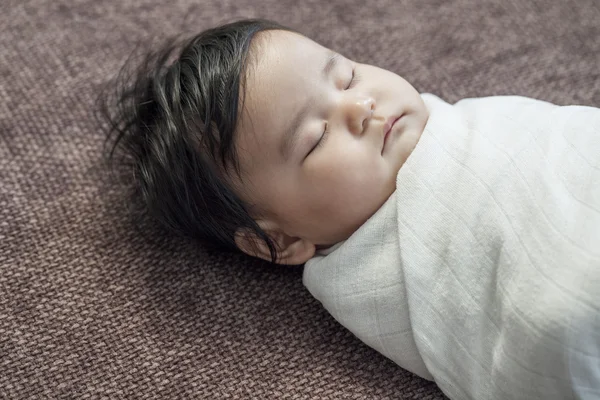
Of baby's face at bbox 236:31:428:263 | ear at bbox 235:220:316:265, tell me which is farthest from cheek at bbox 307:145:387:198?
ear at bbox 235:220:316:265

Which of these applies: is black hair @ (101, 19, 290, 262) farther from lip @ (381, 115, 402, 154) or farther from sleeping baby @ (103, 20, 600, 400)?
lip @ (381, 115, 402, 154)

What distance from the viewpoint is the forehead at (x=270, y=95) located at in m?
0.88

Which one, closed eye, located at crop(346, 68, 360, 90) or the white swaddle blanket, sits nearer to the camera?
the white swaddle blanket

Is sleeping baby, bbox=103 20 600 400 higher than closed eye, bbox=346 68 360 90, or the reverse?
closed eye, bbox=346 68 360 90

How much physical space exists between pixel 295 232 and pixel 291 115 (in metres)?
0.17

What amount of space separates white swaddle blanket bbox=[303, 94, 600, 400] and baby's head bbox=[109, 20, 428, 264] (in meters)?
0.04

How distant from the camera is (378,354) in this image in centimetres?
93

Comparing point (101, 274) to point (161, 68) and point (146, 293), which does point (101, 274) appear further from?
point (161, 68)

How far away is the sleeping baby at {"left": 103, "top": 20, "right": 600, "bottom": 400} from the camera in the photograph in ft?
2.60

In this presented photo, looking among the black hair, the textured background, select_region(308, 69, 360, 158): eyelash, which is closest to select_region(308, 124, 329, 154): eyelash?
select_region(308, 69, 360, 158): eyelash

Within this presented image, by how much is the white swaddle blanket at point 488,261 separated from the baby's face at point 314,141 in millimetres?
37

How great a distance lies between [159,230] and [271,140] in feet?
0.88

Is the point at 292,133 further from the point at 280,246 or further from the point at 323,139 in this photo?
the point at 280,246

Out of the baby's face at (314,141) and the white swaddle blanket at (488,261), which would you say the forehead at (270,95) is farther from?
the white swaddle blanket at (488,261)
